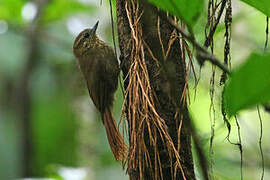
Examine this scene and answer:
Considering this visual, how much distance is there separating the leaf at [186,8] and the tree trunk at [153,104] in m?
0.45

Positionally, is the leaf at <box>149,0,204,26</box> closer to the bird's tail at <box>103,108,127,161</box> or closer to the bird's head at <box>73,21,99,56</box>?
the bird's tail at <box>103,108,127,161</box>

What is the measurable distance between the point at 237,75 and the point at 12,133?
3.73 metres

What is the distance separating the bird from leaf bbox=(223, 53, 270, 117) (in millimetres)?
1513

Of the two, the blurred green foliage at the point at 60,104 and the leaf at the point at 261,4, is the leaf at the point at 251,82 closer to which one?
the leaf at the point at 261,4

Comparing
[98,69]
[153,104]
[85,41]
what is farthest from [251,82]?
[85,41]

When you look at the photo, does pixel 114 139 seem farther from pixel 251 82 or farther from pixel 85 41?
pixel 251 82

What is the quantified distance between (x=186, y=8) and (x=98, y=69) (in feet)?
5.81

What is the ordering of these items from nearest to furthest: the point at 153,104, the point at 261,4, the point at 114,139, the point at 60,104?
the point at 261,4 < the point at 153,104 < the point at 114,139 < the point at 60,104

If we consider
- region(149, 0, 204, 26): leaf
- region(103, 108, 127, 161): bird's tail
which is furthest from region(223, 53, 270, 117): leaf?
region(103, 108, 127, 161): bird's tail

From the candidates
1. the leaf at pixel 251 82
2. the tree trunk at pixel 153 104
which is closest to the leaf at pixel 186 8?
the leaf at pixel 251 82

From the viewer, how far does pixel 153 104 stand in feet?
4.52

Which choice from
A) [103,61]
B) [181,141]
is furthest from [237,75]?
[103,61]

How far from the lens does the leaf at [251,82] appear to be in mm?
748

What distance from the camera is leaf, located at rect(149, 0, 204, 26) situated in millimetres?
831
